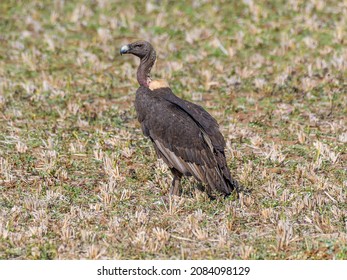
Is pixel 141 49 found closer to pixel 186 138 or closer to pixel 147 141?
pixel 186 138

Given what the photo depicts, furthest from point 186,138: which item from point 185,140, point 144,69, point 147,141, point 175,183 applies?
point 147,141

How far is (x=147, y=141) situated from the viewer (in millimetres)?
12609

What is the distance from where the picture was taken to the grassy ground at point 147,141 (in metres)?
8.89

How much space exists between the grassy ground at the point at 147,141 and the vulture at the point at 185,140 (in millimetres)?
301

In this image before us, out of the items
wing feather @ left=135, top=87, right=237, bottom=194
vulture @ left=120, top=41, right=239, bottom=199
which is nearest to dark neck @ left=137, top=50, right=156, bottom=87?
vulture @ left=120, top=41, right=239, bottom=199

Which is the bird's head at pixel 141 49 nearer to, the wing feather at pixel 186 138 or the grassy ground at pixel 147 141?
the wing feather at pixel 186 138

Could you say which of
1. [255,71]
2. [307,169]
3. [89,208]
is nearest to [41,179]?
[89,208]

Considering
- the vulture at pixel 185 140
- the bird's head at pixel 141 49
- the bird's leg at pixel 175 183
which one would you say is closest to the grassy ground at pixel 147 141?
the bird's leg at pixel 175 183

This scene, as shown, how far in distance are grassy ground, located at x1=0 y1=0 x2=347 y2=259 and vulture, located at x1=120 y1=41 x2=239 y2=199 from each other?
301 mm

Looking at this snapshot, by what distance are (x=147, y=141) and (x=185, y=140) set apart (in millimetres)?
2660

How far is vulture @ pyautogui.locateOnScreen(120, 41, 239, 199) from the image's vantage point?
9867mm
